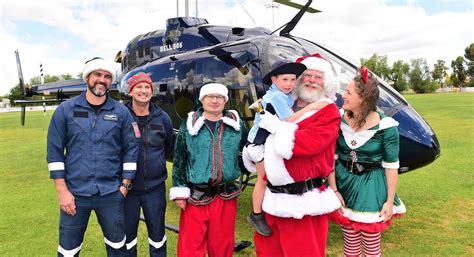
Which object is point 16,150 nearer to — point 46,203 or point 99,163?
Answer: point 46,203

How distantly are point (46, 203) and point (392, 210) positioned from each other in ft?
18.8

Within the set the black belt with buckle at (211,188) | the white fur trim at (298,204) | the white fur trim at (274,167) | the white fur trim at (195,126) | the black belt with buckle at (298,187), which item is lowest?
the black belt with buckle at (211,188)

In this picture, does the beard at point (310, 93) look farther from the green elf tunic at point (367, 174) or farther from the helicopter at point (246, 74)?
the helicopter at point (246, 74)

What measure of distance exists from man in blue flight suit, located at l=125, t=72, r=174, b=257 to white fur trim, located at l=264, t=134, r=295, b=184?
3.91ft

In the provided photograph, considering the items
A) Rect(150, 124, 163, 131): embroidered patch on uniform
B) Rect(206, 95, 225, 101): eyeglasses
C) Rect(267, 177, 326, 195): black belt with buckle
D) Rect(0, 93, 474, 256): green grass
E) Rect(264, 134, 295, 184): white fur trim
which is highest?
Rect(206, 95, 225, 101): eyeglasses

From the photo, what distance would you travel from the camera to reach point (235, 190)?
310 cm

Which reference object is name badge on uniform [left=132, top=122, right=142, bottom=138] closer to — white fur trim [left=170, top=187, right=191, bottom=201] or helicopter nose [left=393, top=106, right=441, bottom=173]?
white fur trim [left=170, top=187, right=191, bottom=201]

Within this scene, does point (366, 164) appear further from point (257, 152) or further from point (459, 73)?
point (459, 73)

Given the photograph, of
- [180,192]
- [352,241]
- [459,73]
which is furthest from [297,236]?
[459,73]

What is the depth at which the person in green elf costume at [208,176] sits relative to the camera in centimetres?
298

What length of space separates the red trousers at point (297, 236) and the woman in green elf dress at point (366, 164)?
1.20 feet

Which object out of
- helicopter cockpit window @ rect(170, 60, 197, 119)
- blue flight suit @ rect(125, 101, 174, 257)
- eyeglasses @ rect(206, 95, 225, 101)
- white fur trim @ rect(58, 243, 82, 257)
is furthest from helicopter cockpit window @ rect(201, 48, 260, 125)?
white fur trim @ rect(58, 243, 82, 257)

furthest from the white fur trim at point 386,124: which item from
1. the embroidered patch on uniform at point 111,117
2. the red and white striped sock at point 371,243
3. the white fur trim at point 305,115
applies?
the embroidered patch on uniform at point 111,117

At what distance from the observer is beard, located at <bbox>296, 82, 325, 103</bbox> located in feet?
8.02
